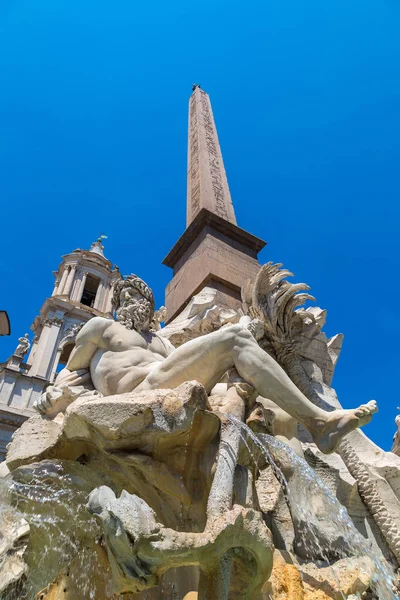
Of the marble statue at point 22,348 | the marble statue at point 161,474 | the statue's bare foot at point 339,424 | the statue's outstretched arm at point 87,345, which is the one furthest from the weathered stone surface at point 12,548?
the marble statue at point 22,348

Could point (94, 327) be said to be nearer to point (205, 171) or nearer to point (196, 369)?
point (196, 369)

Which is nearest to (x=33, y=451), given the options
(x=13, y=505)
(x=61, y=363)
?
(x=13, y=505)

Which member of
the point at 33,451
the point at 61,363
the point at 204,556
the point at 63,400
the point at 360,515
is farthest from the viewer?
the point at 61,363

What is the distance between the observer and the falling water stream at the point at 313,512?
3.24m

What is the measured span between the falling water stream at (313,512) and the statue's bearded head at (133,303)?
1.53 m

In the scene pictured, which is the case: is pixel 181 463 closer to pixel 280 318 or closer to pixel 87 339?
pixel 87 339

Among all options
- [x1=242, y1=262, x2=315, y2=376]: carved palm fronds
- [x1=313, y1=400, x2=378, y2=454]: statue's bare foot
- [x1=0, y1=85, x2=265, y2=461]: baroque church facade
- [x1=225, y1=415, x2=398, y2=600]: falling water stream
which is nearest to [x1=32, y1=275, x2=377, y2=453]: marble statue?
[x1=313, y1=400, x2=378, y2=454]: statue's bare foot

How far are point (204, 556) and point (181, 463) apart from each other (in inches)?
28.3

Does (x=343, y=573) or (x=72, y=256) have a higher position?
(x=72, y=256)

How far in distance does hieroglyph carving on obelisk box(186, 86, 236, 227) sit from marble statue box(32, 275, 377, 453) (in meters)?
5.34

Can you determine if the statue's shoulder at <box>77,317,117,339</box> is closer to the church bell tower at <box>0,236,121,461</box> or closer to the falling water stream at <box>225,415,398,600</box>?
the falling water stream at <box>225,415,398,600</box>

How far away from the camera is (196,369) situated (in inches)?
133

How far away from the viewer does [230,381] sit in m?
3.46

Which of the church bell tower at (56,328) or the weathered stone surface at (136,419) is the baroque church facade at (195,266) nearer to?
the church bell tower at (56,328)
